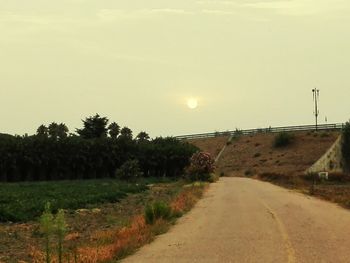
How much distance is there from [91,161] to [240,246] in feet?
219

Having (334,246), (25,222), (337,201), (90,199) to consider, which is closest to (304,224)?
(334,246)

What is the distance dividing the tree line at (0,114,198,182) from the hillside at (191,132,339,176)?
11.1m

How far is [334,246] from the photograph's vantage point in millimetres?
13883

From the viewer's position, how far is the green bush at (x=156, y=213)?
1999 centimetres

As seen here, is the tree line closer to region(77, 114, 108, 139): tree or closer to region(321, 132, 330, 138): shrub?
region(77, 114, 108, 139): tree

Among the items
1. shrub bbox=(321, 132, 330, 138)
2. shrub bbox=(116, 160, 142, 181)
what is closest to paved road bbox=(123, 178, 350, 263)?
shrub bbox=(116, 160, 142, 181)

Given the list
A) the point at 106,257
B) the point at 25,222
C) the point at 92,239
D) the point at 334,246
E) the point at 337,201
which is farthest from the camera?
the point at 337,201

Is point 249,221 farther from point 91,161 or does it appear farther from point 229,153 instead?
point 229,153

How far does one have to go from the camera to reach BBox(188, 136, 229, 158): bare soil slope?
110144 mm

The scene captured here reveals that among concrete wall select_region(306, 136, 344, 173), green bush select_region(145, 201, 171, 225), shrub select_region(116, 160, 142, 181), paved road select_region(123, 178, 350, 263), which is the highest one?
concrete wall select_region(306, 136, 344, 173)

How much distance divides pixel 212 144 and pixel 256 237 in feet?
326

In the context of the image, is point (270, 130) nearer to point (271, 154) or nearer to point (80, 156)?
point (271, 154)

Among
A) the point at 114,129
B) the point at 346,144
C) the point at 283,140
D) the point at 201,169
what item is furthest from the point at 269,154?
the point at 201,169

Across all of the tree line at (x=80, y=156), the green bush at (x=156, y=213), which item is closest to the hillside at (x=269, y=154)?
the tree line at (x=80, y=156)
